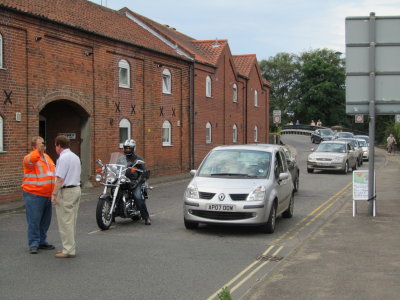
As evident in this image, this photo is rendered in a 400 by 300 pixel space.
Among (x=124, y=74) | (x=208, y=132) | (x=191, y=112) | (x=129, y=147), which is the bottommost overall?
(x=129, y=147)

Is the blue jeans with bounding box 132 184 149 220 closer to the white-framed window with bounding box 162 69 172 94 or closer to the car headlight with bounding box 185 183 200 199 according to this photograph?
the car headlight with bounding box 185 183 200 199

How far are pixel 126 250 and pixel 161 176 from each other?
16923mm

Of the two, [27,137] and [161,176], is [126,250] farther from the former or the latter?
[161,176]

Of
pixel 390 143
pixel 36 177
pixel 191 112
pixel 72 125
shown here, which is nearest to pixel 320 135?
pixel 390 143

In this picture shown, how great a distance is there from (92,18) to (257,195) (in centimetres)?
1558

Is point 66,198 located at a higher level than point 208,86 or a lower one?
lower

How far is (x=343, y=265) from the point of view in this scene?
7344 mm

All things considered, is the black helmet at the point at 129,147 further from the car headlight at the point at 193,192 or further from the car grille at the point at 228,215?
the car grille at the point at 228,215

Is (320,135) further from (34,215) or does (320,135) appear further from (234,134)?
(34,215)

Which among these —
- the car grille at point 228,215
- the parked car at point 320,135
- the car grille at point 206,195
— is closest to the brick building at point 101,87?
the car grille at point 206,195

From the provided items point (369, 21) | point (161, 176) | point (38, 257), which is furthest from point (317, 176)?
point (38, 257)

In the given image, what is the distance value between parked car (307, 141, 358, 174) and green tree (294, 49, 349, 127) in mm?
53942

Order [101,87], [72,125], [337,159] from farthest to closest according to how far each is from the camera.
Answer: [337,159], [101,87], [72,125]

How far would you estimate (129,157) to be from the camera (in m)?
11.1
